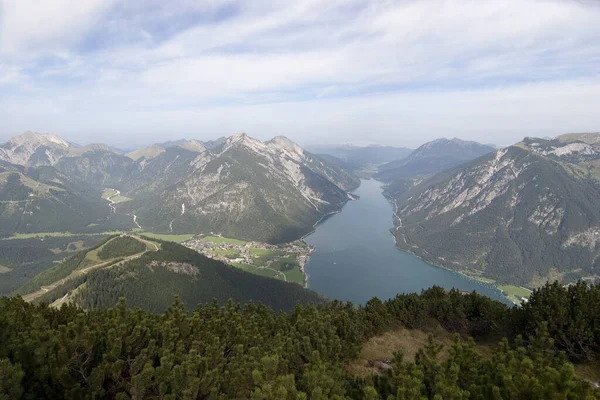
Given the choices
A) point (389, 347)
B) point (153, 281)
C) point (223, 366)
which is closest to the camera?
point (223, 366)

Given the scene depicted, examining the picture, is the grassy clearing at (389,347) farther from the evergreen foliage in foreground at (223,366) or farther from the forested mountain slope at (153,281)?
the forested mountain slope at (153,281)

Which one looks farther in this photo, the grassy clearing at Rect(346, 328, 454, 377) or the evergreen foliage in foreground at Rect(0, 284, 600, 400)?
the grassy clearing at Rect(346, 328, 454, 377)

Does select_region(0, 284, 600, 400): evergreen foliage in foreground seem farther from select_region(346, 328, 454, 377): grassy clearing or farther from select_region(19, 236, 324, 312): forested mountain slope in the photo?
select_region(19, 236, 324, 312): forested mountain slope

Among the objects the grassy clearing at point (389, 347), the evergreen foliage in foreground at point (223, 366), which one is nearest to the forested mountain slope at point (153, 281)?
the grassy clearing at point (389, 347)

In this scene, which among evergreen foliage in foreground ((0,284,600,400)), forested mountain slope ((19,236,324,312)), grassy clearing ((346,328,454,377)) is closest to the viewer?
evergreen foliage in foreground ((0,284,600,400))

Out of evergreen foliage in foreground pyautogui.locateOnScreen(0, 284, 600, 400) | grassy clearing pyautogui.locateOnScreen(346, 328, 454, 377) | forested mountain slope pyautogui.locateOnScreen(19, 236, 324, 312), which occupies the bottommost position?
forested mountain slope pyautogui.locateOnScreen(19, 236, 324, 312)

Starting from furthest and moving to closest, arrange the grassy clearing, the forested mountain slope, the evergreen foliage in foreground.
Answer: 1. the forested mountain slope
2. the grassy clearing
3. the evergreen foliage in foreground

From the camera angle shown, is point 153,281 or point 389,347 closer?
point 389,347

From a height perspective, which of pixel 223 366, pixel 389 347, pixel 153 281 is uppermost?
pixel 223 366

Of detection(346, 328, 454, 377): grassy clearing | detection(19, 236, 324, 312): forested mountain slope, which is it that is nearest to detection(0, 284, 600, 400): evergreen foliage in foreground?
detection(346, 328, 454, 377): grassy clearing

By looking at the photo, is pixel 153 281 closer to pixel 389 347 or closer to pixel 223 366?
pixel 389 347

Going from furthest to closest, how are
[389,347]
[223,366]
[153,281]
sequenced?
[153,281] < [389,347] < [223,366]

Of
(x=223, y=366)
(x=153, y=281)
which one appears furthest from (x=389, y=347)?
(x=153, y=281)
